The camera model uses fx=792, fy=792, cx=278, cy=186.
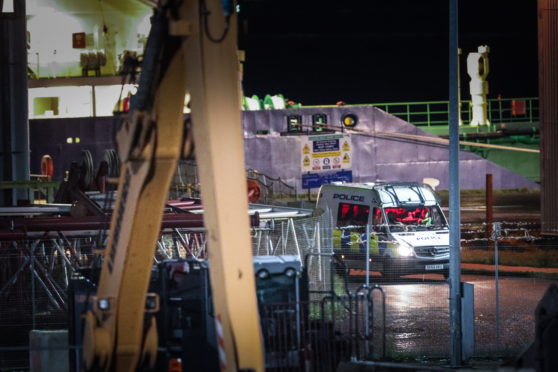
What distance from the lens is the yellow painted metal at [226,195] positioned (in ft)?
20.5

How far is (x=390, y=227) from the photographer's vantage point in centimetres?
2023

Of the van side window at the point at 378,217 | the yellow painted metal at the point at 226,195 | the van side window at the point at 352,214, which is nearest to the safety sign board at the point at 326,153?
the van side window at the point at 352,214

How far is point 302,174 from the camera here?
3931 centimetres

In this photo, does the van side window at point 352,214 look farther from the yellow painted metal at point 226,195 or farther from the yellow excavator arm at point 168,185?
the yellow painted metal at point 226,195

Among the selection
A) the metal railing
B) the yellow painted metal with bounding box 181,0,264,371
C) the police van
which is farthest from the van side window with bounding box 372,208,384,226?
the metal railing

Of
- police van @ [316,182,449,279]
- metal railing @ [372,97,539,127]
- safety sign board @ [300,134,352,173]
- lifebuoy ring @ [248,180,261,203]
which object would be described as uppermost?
metal railing @ [372,97,539,127]

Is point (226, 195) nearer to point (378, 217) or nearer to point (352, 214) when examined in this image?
point (378, 217)

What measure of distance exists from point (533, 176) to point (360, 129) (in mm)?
13121

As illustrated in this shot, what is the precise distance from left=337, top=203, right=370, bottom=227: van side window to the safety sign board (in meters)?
14.8

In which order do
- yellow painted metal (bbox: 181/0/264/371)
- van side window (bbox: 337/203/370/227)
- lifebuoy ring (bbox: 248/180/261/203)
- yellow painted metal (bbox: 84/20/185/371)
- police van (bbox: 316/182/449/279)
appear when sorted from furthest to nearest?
lifebuoy ring (bbox: 248/180/261/203)
van side window (bbox: 337/203/370/227)
police van (bbox: 316/182/449/279)
yellow painted metal (bbox: 84/20/185/371)
yellow painted metal (bbox: 181/0/264/371)

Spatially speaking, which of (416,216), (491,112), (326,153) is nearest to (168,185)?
(416,216)

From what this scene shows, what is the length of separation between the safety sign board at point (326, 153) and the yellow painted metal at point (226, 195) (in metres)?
30.7

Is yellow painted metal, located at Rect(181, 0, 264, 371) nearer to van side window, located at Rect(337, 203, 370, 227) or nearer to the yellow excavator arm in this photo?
the yellow excavator arm

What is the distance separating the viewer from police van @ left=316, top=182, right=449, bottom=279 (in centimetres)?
1969
